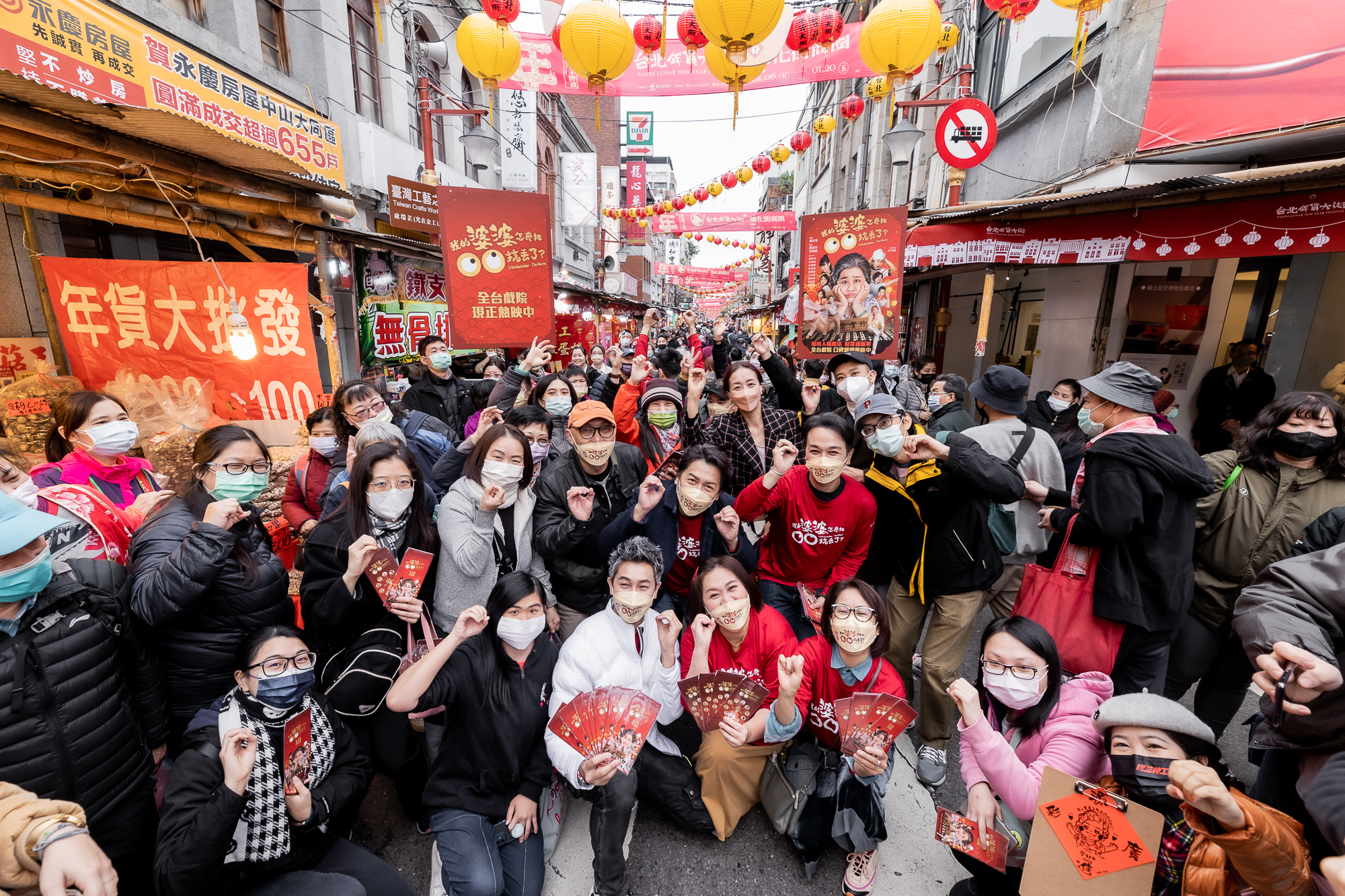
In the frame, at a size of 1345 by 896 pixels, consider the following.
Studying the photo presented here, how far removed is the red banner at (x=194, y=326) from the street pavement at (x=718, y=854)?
322 cm

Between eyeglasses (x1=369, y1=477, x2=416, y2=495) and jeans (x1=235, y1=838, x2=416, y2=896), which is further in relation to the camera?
eyeglasses (x1=369, y1=477, x2=416, y2=495)

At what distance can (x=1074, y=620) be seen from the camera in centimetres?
279

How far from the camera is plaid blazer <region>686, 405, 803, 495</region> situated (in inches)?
165

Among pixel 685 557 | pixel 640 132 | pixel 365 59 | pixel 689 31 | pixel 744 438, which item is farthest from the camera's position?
pixel 640 132

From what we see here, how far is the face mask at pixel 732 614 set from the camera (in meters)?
2.69

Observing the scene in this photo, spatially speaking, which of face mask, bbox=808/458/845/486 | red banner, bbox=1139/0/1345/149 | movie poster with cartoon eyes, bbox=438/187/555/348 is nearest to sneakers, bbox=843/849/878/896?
face mask, bbox=808/458/845/486

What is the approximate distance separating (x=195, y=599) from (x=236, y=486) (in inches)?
28.0

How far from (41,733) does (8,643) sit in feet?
1.02

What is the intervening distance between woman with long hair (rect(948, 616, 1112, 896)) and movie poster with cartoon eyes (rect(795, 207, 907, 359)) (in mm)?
4289

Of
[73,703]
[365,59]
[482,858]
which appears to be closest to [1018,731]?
[482,858]

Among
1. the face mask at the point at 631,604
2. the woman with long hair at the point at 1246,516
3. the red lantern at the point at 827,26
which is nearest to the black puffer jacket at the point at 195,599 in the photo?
the face mask at the point at 631,604

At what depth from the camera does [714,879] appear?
258 cm

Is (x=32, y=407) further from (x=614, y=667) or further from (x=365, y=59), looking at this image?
(x=365, y=59)

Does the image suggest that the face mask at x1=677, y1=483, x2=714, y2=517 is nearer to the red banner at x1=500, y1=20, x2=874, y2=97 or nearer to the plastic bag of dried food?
the plastic bag of dried food
